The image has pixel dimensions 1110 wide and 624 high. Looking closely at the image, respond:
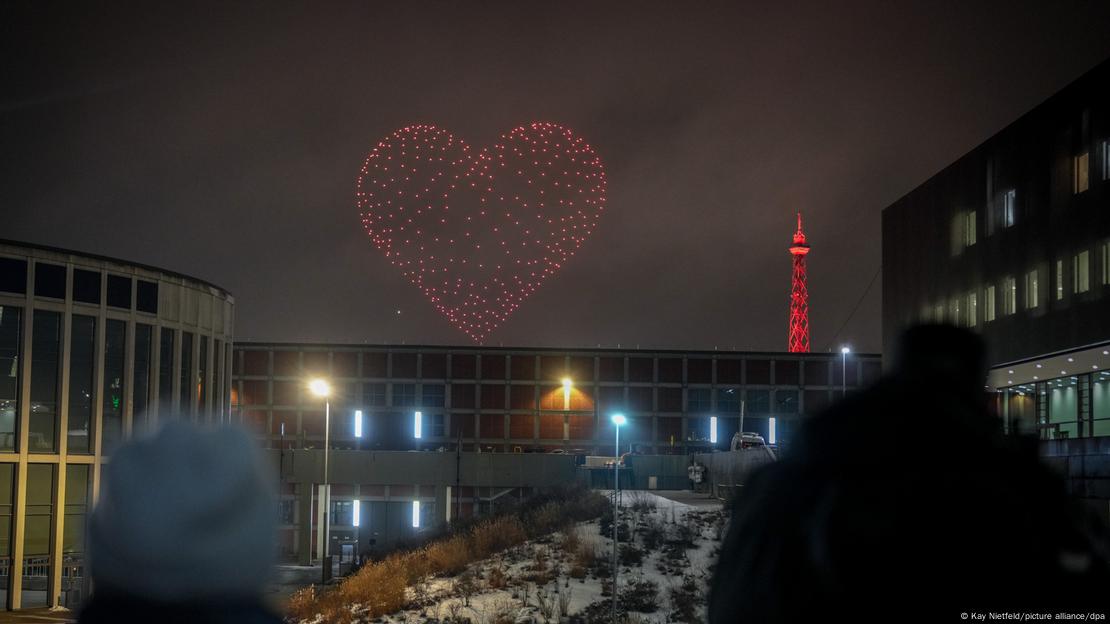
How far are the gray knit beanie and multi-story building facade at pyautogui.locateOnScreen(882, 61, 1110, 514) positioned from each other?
29.8 m

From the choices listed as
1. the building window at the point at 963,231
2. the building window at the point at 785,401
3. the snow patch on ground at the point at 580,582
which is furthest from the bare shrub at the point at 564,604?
the building window at the point at 785,401

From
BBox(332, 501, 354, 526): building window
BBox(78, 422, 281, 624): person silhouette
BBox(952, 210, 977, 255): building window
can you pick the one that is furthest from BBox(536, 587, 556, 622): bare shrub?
BBox(332, 501, 354, 526): building window

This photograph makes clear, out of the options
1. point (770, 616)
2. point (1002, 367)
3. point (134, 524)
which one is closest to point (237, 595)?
point (134, 524)

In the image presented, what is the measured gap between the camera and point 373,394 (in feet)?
311

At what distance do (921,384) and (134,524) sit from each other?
1553 mm

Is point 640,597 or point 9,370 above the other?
point 9,370

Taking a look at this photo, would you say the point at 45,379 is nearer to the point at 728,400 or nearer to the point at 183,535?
the point at 183,535

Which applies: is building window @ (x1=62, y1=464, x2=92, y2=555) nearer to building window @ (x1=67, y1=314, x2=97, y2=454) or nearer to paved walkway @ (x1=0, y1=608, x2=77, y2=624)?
building window @ (x1=67, y1=314, x2=97, y2=454)

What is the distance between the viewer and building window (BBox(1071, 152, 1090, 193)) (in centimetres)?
3747

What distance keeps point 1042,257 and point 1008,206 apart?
369 cm

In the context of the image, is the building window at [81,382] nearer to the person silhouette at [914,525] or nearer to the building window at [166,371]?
the building window at [166,371]

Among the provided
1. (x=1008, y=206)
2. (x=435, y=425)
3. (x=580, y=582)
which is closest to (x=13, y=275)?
(x=580, y=582)

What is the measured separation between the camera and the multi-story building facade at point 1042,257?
3691 centimetres

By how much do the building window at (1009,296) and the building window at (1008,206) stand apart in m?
2.14
